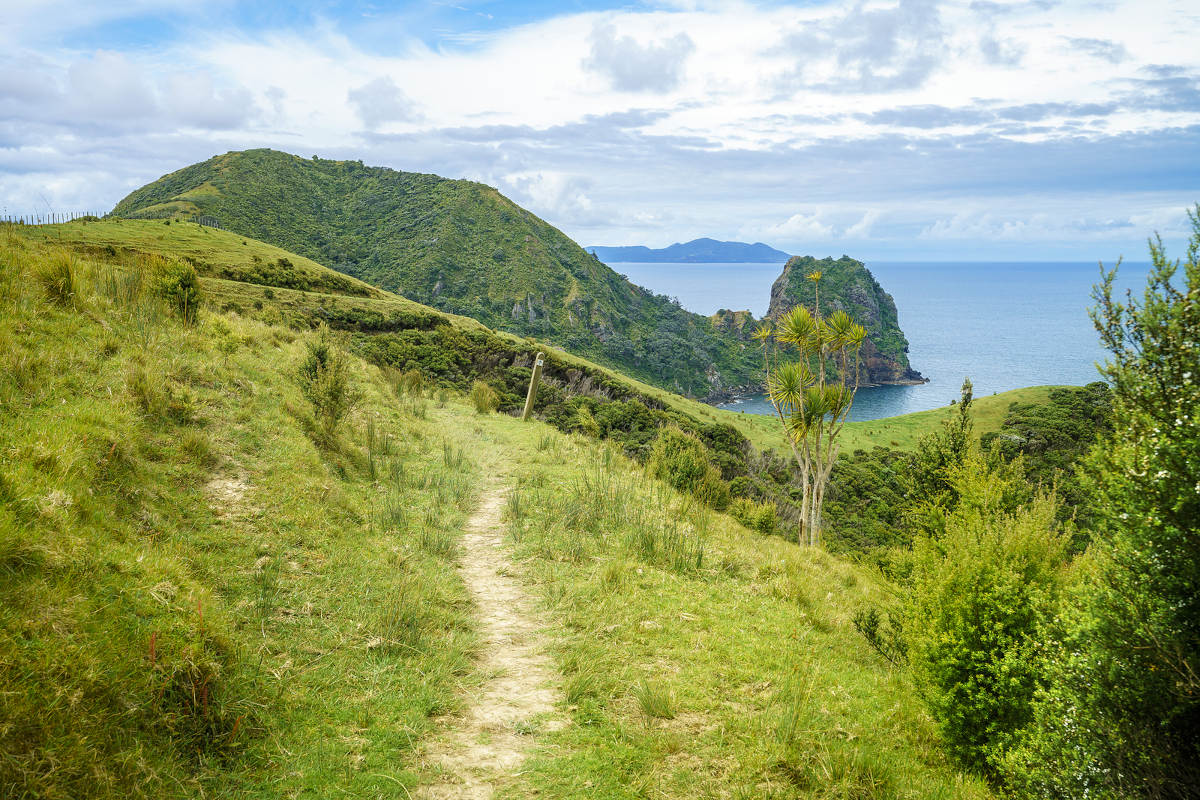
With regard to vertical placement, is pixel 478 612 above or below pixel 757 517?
above

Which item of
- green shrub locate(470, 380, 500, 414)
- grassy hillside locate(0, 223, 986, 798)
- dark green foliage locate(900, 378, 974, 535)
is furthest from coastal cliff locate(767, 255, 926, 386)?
grassy hillside locate(0, 223, 986, 798)

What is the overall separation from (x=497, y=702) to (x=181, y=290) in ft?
34.5


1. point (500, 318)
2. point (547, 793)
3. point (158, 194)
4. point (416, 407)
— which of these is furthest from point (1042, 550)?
point (158, 194)

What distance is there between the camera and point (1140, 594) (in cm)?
351

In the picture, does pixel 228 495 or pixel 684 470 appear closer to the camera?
pixel 228 495

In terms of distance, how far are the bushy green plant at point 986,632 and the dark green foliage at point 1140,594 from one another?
0.67 m

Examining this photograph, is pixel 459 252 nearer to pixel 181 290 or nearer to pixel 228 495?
pixel 181 290

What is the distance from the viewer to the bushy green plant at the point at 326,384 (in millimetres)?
10820

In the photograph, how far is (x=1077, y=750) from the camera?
372 centimetres

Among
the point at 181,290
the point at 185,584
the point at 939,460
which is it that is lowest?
the point at 939,460

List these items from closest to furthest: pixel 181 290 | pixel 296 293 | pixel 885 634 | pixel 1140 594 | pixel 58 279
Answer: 1. pixel 1140 594
2. pixel 885 634
3. pixel 58 279
4. pixel 181 290
5. pixel 296 293

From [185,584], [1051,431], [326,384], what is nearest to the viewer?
[185,584]

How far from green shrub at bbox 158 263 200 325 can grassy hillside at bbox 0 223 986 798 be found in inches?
22.5

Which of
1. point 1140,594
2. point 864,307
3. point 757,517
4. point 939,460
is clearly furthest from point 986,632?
point 864,307
